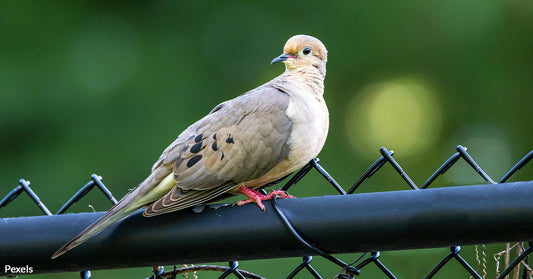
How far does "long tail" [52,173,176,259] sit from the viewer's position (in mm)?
1928

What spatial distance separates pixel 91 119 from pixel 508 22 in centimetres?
307

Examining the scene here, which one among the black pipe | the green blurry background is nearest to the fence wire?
the black pipe

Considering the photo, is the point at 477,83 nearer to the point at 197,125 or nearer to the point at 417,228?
the point at 197,125

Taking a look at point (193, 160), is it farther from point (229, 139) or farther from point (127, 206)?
point (127, 206)

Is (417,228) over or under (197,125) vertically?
under

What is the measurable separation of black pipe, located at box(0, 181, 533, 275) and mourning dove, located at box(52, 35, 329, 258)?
203 millimetres

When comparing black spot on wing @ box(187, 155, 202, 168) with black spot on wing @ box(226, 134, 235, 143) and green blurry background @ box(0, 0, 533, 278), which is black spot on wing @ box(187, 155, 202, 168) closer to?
black spot on wing @ box(226, 134, 235, 143)

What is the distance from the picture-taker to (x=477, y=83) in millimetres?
5652

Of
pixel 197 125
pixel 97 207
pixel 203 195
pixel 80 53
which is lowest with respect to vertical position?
pixel 203 195

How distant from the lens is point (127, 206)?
221 centimetres

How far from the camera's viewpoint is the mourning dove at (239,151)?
2350mm

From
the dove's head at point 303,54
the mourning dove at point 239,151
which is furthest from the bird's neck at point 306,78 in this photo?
the mourning dove at point 239,151

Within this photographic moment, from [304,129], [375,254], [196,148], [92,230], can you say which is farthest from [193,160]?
[375,254]

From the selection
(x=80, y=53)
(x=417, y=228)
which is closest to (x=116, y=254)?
(x=417, y=228)
